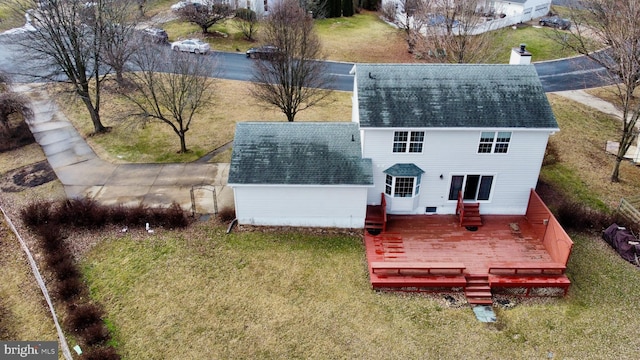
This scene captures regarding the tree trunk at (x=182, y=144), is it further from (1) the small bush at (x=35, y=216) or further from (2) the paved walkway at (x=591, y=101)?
(2) the paved walkway at (x=591, y=101)

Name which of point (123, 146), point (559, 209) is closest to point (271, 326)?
point (559, 209)

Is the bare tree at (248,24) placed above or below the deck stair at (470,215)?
above

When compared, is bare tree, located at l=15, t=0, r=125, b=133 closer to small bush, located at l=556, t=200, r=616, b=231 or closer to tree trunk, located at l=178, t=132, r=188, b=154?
tree trunk, located at l=178, t=132, r=188, b=154

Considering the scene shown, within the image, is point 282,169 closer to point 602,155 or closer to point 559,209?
point 559,209

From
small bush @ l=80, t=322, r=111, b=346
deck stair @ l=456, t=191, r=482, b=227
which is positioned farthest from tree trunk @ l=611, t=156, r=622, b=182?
small bush @ l=80, t=322, r=111, b=346

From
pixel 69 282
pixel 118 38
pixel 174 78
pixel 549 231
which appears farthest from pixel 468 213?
pixel 118 38

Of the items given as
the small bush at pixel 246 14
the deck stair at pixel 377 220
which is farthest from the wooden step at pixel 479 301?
the small bush at pixel 246 14
